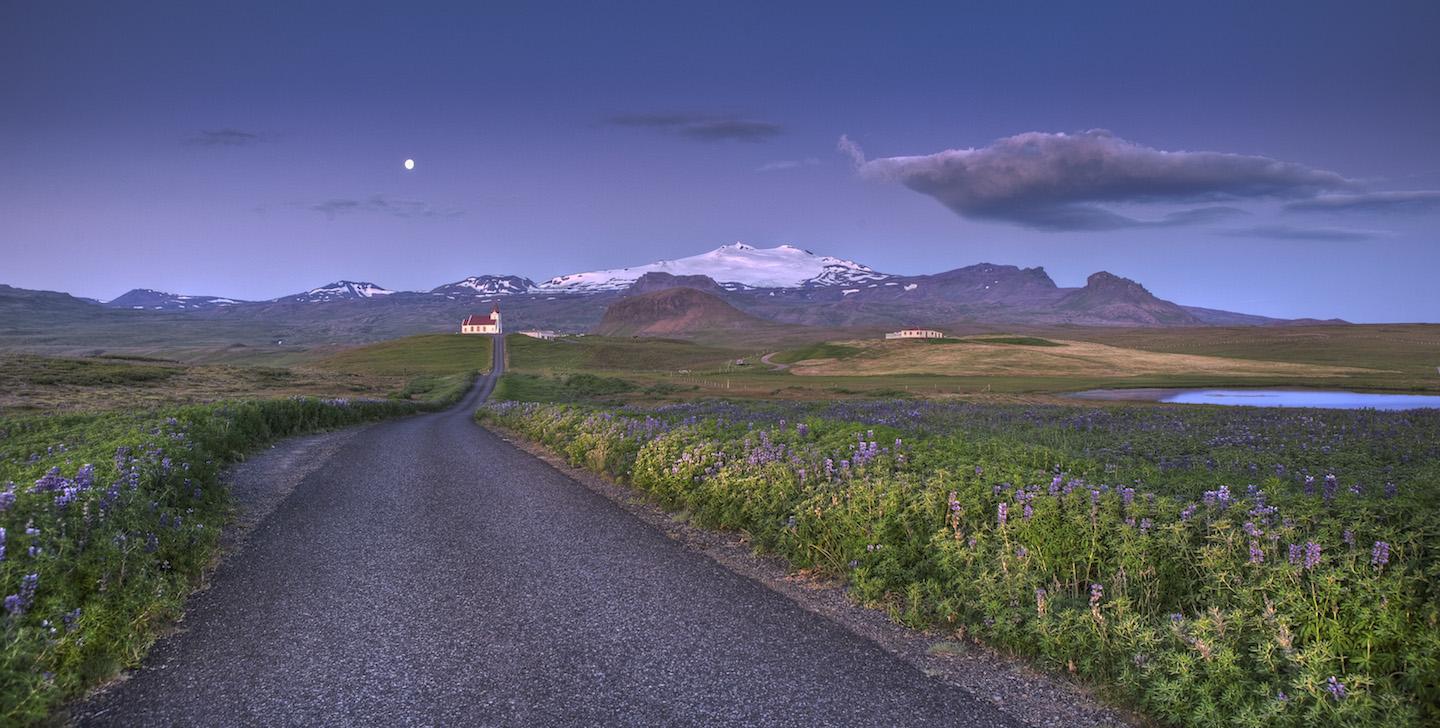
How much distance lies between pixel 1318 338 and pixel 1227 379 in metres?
122

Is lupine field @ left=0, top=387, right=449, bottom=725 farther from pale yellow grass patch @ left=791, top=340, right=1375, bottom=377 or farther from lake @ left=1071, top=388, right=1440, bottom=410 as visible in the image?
pale yellow grass patch @ left=791, top=340, right=1375, bottom=377

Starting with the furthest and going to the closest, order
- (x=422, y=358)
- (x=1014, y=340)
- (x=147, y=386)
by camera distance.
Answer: (x=1014, y=340), (x=422, y=358), (x=147, y=386)

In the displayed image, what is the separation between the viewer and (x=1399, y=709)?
4.42m

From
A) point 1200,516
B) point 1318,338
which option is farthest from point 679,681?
point 1318,338

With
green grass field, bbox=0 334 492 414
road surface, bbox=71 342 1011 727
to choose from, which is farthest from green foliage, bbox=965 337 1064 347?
road surface, bbox=71 342 1011 727

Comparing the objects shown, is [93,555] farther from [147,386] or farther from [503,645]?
[147,386]

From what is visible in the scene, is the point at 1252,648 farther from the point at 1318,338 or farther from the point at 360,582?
the point at 1318,338

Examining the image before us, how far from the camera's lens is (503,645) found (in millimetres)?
6820

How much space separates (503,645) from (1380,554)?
722cm

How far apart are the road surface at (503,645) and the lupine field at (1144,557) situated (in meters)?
1.11

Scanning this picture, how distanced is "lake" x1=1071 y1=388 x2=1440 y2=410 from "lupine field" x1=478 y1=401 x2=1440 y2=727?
149 feet

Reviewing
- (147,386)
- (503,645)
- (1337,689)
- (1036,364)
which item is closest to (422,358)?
(147,386)

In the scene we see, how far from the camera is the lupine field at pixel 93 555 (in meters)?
5.75

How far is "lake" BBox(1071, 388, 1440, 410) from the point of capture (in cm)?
4747
